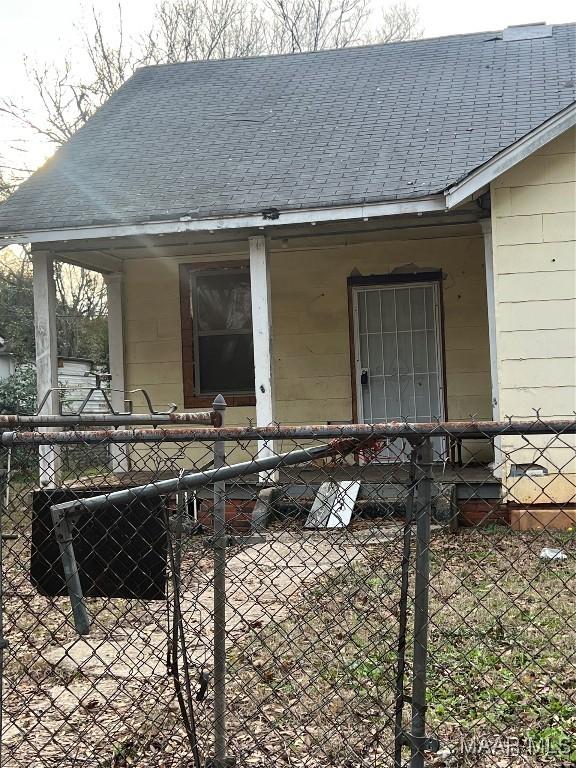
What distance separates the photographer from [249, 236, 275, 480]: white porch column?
31.7 ft

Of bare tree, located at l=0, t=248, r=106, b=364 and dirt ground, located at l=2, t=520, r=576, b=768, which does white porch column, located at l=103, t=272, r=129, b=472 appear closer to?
dirt ground, located at l=2, t=520, r=576, b=768

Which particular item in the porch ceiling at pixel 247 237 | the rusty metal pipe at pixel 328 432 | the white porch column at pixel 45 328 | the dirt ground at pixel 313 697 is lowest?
the dirt ground at pixel 313 697

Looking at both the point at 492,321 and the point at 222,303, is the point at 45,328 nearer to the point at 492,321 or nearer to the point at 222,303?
the point at 222,303

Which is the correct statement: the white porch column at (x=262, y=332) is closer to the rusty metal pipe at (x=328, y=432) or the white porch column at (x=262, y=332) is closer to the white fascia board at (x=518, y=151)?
the white fascia board at (x=518, y=151)

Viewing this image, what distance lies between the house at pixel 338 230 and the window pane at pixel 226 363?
0.09 feet

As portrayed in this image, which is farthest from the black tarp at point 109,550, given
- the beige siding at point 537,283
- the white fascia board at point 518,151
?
the white fascia board at point 518,151

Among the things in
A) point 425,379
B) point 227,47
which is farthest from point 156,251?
point 227,47

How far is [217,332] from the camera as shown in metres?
12.1

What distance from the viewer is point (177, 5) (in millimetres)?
27547

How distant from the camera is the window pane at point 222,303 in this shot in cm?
1207

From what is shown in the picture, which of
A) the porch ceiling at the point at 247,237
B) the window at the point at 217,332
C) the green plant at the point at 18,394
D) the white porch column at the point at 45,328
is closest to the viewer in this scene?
the porch ceiling at the point at 247,237

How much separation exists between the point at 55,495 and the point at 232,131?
9.41 m

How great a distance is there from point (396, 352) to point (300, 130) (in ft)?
10.6

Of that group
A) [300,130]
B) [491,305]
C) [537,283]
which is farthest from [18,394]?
[537,283]
